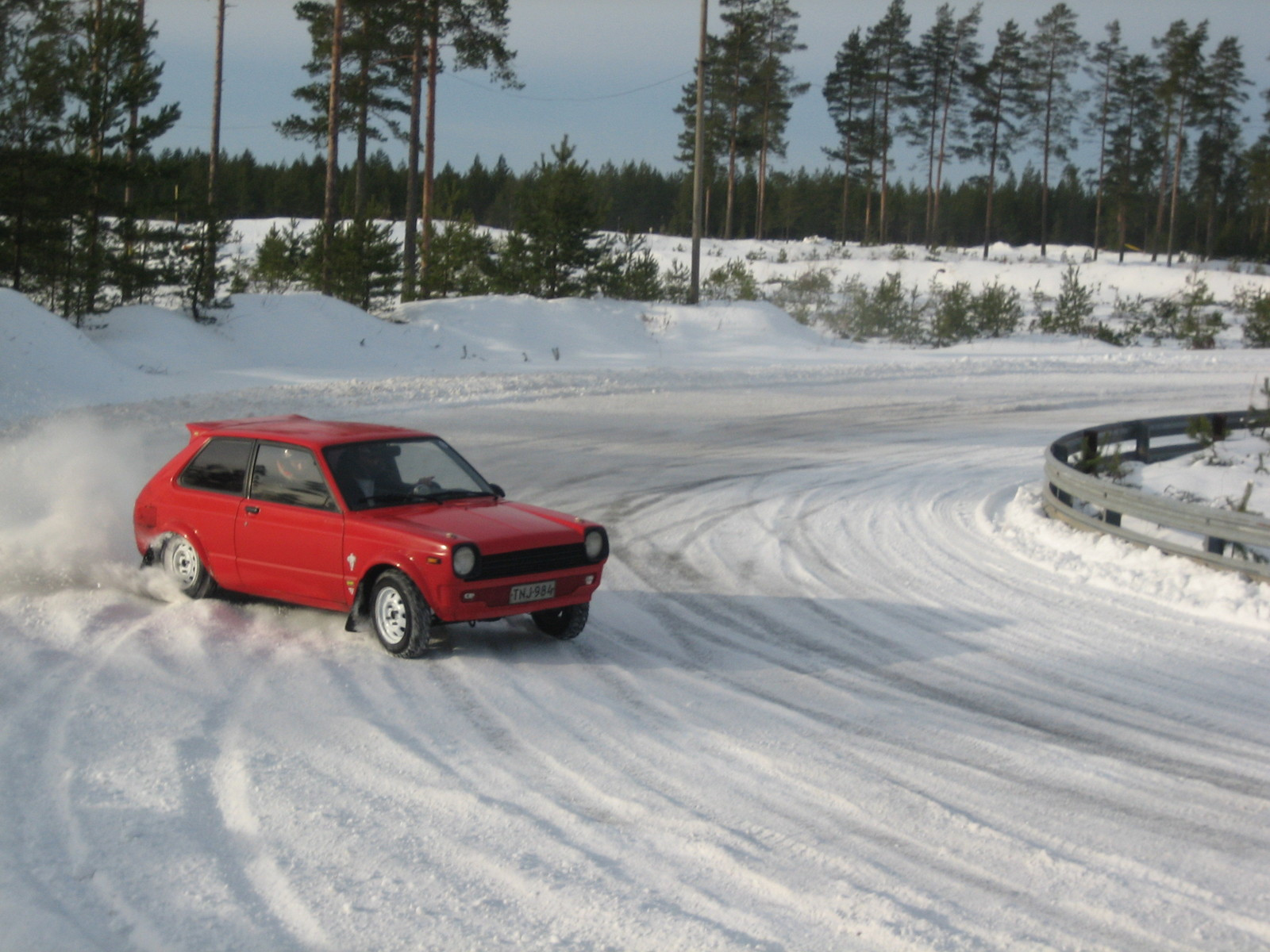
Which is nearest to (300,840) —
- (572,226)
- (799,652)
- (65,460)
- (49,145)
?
(799,652)

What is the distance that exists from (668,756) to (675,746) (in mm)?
167

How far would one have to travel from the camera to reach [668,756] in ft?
20.3

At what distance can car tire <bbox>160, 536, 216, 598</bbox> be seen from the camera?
9031 mm

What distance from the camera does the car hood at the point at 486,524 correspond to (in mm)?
7734

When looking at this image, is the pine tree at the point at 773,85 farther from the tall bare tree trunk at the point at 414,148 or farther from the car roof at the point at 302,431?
the car roof at the point at 302,431

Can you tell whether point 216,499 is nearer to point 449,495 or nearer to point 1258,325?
point 449,495

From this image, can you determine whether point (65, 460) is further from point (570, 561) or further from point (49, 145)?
point (49, 145)

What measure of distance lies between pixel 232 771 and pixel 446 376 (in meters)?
20.9

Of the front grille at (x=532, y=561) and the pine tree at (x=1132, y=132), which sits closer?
the front grille at (x=532, y=561)

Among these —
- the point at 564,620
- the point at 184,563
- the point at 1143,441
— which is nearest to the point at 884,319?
the point at 1143,441

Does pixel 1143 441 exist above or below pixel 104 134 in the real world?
below

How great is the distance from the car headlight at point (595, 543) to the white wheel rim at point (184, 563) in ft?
10.3

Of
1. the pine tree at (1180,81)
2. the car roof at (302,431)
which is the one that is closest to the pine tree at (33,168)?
the car roof at (302,431)

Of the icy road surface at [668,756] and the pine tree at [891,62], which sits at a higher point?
the pine tree at [891,62]
